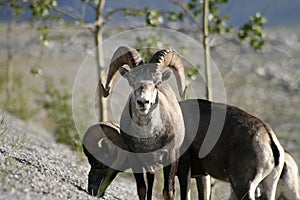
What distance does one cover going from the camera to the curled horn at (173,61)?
1116 centimetres

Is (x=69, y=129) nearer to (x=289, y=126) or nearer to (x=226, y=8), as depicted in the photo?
(x=226, y=8)

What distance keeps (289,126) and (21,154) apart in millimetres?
21100

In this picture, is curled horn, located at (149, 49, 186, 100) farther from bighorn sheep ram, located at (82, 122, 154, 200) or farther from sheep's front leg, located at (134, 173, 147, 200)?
sheep's front leg, located at (134, 173, 147, 200)

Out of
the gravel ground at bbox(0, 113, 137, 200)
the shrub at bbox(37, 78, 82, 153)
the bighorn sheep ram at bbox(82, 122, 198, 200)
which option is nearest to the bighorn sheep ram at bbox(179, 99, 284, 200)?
the bighorn sheep ram at bbox(82, 122, 198, 200)

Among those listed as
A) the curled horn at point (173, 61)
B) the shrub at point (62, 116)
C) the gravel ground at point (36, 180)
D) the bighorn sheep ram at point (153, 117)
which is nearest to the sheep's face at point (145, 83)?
the bighorn sheep ram at point (153, 117)

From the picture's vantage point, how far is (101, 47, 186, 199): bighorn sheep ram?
10508 millimetres

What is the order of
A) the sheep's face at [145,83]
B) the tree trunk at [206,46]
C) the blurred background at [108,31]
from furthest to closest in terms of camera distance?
the blurred background at [108,31], the tree trunk at [206,46], the sheep's face at [145,83]

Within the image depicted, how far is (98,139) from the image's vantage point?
1229 centimetres

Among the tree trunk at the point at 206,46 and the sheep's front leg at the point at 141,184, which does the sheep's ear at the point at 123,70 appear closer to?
the sheep's front leg at the point at 141,184

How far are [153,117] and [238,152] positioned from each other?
1.51m

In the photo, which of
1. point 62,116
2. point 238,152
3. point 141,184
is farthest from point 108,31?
point 238,152

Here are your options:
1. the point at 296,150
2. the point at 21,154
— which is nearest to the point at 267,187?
the point at 21,154

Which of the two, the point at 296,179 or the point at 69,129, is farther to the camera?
the point at 69,129

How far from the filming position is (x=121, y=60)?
11.6 metres
